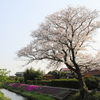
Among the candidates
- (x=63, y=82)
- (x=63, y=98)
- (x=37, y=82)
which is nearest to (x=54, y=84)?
(x=63, y=82)

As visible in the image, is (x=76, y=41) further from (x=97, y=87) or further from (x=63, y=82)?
(x=63, y=82)

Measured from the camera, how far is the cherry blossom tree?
16391 millimetres

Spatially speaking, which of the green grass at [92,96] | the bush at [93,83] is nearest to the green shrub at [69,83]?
the bush at [93,83]

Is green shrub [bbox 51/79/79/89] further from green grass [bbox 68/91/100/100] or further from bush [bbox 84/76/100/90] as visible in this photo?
green grass [bbox 68/91/100/100]

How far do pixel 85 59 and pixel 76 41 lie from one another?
263 cm

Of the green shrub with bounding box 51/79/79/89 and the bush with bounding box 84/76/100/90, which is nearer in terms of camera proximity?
the bush with bounding box 84/76/100/90

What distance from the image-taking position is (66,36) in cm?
1616

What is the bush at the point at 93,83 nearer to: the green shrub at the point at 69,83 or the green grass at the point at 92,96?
the green shrub at the point at 69,83

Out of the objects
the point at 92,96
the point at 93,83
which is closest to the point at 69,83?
the point at 93,83

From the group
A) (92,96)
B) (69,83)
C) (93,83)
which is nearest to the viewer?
(92,96)

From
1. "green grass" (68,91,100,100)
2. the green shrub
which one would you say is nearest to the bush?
the green shrub

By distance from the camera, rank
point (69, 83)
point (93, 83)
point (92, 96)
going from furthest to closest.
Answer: point (69, 83)
point (93, 83)
point (92, 96)

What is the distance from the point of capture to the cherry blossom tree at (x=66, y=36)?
1639cm

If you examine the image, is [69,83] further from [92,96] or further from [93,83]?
[92,96]
